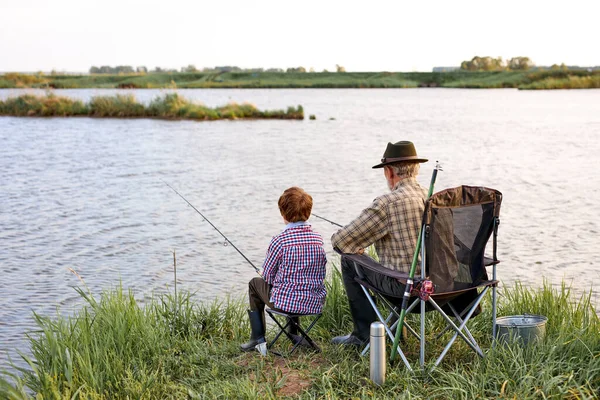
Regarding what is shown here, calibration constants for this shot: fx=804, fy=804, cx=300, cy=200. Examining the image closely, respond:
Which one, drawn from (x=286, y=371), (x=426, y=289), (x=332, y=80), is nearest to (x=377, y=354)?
(x=426, y=289)

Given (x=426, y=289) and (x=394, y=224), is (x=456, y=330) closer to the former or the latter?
(x=426, y=289)

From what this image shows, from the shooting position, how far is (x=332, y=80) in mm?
99688

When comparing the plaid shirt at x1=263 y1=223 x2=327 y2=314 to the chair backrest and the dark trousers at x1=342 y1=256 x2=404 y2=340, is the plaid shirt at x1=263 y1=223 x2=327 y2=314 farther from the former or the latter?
the chair backrest

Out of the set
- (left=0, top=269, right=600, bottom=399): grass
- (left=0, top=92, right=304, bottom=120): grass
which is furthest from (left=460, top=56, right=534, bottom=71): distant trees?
(left=0, top=269, right=600, bottom=399): grass

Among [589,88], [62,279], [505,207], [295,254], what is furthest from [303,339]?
[589,88]

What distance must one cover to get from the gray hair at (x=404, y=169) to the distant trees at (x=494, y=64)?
3853 inches

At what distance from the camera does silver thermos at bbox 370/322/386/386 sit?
13.4 ft

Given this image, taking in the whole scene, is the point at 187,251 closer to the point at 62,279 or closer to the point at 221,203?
the point at 62,279

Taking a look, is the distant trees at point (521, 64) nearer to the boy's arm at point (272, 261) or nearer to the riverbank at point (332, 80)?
the riverbank at point (332, 80)

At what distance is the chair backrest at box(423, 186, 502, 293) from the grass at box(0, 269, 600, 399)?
446 millimetres

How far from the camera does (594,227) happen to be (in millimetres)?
11016

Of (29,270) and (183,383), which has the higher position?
(183,383)

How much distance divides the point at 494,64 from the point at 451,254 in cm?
10281

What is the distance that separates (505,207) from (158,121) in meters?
22.7
